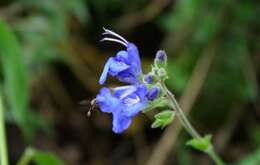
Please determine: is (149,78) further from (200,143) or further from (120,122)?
(200,143)

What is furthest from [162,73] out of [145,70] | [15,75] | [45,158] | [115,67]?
[145,70]

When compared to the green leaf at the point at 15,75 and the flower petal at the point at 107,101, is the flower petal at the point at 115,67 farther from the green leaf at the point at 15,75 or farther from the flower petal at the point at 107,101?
the green leaf at the point at 15,75

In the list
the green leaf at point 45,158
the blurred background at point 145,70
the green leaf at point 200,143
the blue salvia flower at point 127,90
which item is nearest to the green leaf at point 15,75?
the blurred background at point 145,70

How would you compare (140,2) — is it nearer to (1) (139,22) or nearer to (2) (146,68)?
(1) (139,22)

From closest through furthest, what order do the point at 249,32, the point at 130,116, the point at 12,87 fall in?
the point at 130,116 → the point at 12,87 → the point at 249,32

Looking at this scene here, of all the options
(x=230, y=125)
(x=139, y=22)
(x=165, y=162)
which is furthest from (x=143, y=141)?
(x=139, y=22)

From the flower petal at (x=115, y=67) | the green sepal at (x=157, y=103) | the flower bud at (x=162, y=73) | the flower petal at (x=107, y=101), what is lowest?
the green sepal at (x=157, y=103)

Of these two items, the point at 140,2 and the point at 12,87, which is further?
the point at 140,2
